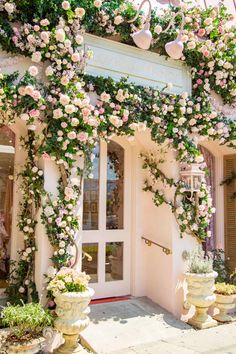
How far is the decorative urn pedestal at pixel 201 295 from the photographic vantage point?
16.9 ft

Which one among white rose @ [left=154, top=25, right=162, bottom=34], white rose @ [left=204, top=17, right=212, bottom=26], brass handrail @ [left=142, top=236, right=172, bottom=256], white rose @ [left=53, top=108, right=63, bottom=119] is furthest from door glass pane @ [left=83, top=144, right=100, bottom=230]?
white rose @ [left=204, top=17, right=212, bottom=26]

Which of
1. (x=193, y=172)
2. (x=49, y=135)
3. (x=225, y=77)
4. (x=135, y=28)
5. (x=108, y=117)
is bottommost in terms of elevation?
(x=193, y=172)

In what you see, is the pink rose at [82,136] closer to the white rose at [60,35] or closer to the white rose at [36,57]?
the white rose at [36,57]

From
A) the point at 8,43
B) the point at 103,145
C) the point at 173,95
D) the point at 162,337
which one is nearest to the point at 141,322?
the point at 162,337

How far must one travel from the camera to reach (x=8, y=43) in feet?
14.6

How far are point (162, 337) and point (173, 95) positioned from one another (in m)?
3.64

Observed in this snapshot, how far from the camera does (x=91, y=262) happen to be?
5785 mm

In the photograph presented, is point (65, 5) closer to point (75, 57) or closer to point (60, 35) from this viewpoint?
point (60, 35)

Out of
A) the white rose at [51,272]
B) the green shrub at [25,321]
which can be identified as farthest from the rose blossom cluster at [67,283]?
the green shrub at [25,321]

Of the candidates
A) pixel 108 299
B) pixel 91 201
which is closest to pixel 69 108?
pixel 91 201

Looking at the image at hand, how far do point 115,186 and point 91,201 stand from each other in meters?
0.55

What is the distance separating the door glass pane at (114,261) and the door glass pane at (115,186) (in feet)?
1.05

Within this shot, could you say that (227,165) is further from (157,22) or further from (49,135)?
(49,135)

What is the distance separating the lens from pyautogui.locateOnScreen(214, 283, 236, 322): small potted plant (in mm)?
5418
